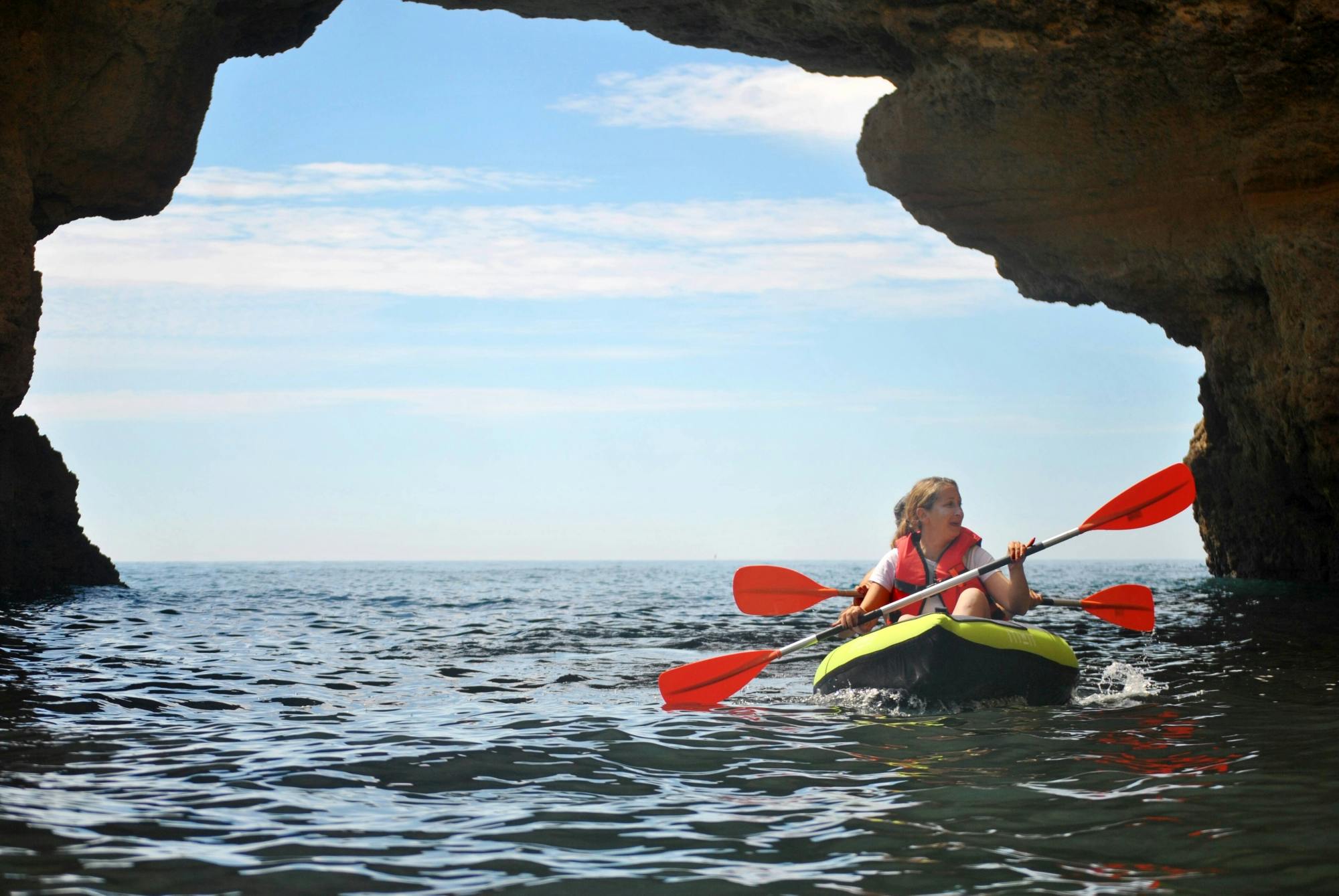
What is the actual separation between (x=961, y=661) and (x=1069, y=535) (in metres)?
1.33

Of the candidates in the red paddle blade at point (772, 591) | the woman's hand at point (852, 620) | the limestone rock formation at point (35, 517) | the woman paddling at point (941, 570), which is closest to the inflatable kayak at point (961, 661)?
the woman's hand at point (852, 620)

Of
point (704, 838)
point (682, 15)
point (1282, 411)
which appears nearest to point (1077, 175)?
point (1282, 411)

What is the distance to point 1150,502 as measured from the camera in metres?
6.80

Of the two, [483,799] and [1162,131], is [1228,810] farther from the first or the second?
[1162,131]

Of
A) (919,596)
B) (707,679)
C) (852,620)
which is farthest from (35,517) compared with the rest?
(919,596)

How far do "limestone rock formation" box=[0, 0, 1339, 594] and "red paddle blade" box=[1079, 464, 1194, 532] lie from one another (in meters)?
5.43

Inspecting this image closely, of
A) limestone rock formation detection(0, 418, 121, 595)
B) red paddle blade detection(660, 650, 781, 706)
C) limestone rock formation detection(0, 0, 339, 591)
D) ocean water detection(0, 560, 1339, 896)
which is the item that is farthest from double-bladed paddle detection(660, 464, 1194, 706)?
limestone rock formation detection(0, 418, 121, 595)

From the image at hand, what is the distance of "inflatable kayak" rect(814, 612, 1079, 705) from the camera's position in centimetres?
557

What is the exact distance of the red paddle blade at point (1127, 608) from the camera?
6.87 m

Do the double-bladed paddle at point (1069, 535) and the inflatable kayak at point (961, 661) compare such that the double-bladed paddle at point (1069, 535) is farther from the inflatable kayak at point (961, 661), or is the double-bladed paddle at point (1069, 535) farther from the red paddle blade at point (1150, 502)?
the inflatable kayak at point (961, 661)

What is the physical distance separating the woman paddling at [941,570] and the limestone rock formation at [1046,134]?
6.20m

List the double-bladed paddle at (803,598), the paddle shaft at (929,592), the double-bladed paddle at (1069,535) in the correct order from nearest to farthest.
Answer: the paddle shaft at (929,592), the double-bladed paddle at (1069,535), the double-bladed paddle at (803,598)

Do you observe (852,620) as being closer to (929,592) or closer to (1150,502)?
(929,592)

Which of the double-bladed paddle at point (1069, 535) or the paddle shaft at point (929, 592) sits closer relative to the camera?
the paddle shaft at point (929, 592)
